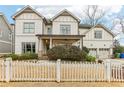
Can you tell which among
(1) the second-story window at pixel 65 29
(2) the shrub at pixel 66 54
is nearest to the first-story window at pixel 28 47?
(1) the second-story window at pixel 65 29

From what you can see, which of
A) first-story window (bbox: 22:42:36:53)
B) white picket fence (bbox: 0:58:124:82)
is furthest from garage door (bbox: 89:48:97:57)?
white picket fence (bbox: 0:58:124:82)

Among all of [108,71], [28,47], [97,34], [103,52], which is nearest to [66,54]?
[103,52]

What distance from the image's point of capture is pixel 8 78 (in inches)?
300

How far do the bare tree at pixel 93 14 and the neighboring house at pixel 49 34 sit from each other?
73 centimetres

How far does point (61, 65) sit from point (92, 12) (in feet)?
35.7

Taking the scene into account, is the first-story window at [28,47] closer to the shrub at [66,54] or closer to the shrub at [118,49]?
the shrub at [66,54]

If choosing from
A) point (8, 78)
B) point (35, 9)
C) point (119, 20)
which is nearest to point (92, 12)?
point (119, 20)

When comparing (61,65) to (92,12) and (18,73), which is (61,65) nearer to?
(18,73)

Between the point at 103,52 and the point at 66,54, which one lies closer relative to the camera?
the point at 66,54

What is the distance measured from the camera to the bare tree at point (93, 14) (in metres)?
17.1

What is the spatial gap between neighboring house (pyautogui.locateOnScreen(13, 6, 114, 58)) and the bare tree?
73 cm

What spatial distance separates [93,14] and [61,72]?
11.5 metres

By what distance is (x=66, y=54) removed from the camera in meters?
14.0

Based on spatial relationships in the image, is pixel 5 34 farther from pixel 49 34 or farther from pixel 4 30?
pixel 49 34
